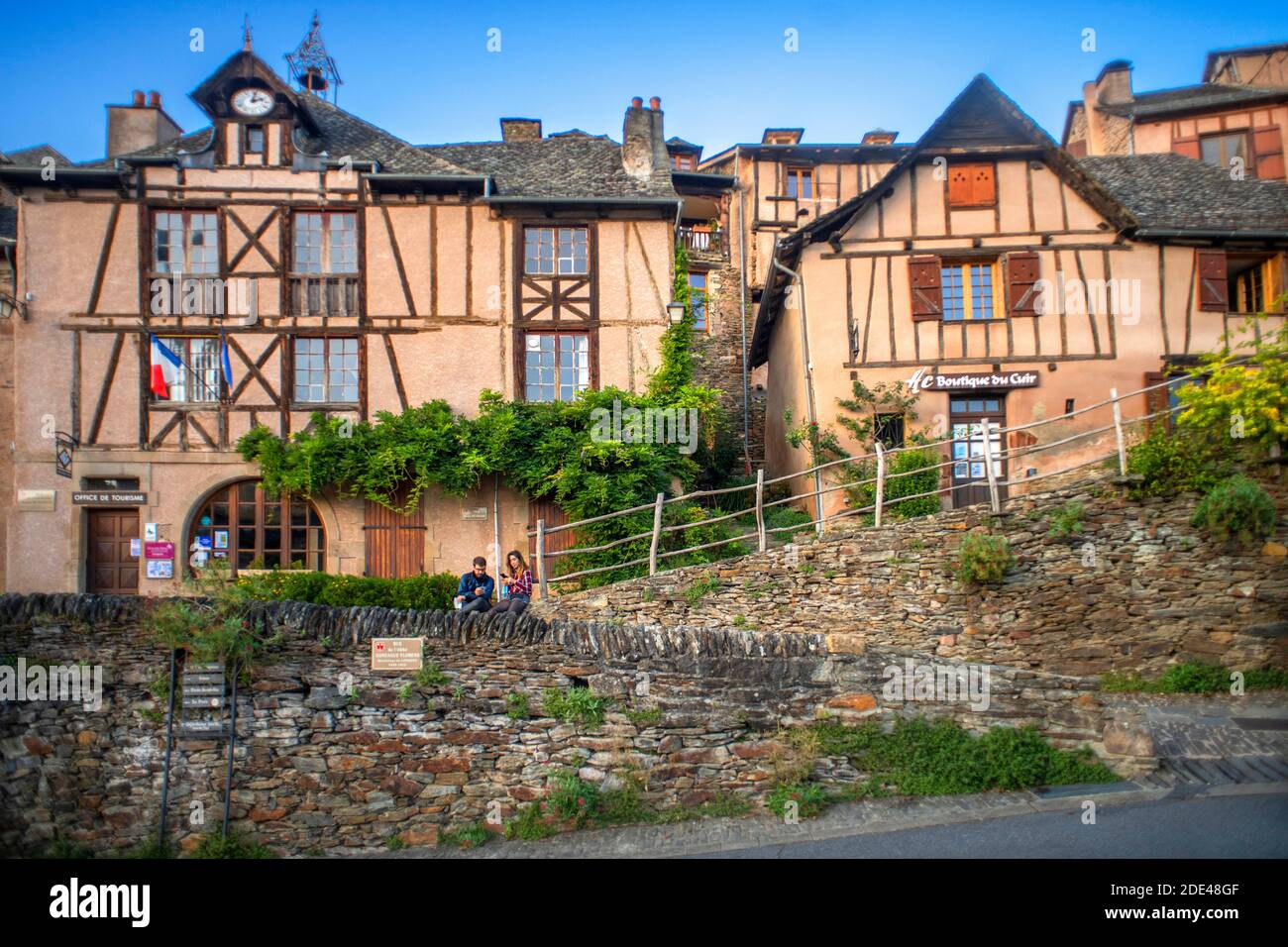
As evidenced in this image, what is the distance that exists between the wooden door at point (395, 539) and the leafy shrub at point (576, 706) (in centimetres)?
838

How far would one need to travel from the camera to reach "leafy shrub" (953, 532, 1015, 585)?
10.4 m

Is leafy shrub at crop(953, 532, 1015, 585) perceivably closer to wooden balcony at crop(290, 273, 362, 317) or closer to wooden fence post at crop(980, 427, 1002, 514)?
wooden fence post at crop(980, 427, 1002, 514)

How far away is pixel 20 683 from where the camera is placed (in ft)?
22.6

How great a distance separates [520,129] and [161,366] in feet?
38.4

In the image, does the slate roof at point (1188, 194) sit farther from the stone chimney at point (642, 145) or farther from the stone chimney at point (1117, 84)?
the stone chimney at point (642, 145)

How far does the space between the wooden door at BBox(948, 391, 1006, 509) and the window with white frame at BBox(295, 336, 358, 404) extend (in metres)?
Result: 11.5

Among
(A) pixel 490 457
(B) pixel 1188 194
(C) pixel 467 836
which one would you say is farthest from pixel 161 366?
(B) pixel 1188 194

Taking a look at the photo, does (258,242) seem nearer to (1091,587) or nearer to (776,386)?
(776,386)

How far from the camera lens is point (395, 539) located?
48.3ft

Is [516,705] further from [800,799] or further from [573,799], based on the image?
[800,799]

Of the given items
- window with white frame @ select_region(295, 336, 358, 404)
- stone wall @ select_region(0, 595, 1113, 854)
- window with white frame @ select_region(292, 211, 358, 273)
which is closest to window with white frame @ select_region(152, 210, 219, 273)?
Result: window with white frame @ select_region(292, 211, 358, 273)
